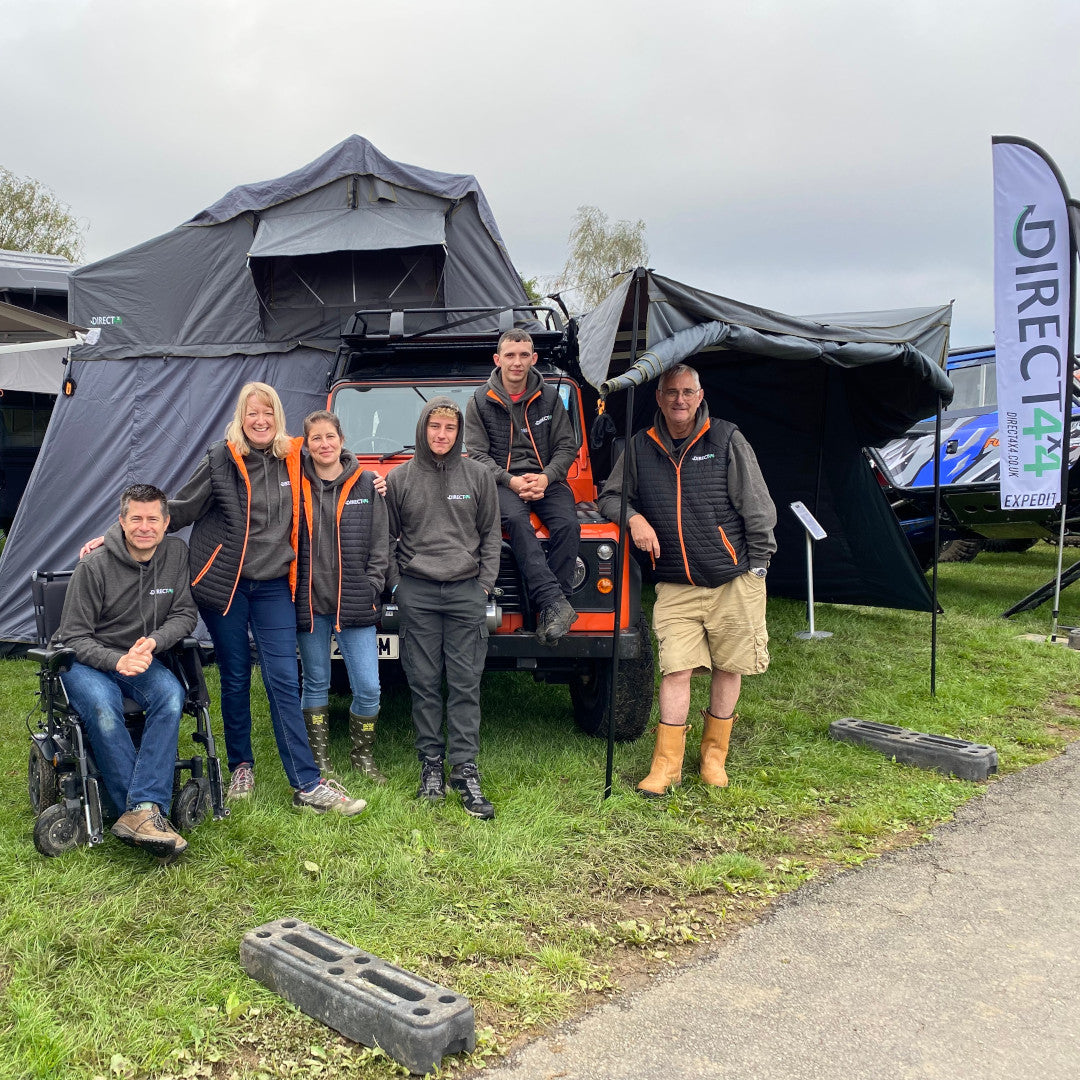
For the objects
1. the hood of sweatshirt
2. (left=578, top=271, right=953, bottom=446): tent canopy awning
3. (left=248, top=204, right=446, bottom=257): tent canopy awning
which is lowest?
the hood of sweatshirt

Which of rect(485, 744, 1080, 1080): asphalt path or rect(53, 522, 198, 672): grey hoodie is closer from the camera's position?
rect(485, 744, 1080, 1080): asphalt path

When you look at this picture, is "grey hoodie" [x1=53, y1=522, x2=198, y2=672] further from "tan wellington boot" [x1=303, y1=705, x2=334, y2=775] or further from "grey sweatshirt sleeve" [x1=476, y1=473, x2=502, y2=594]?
"grey sweatshirt sleeve" [x1=476, y1=473, x2=502, y2=594]

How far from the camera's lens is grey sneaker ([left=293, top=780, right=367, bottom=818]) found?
4219mm

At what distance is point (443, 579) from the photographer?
14.4 ft

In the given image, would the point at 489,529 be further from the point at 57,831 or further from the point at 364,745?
the point at 57,831

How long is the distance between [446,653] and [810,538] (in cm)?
456

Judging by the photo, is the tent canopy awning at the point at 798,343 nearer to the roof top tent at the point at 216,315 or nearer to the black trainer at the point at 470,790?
the black trainer at the point at 470,790

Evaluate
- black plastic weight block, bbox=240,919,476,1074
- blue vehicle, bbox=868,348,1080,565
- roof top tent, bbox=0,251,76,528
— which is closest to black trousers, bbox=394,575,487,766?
black plastic weight block, bbox=240,919,476,1074

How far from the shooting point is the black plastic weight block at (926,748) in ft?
16.4

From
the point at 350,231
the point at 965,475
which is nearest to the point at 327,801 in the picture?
the point at 350,231

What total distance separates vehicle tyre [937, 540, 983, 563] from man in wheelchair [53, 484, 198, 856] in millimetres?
12293

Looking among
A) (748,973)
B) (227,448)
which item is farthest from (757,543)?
(227,448)

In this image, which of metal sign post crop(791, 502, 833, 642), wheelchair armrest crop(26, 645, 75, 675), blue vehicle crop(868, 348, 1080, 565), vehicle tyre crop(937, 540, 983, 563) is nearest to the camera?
wheelchair armrest crop(26, 645, 75, 675)

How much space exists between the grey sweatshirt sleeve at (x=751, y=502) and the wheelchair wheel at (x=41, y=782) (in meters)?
3.30
